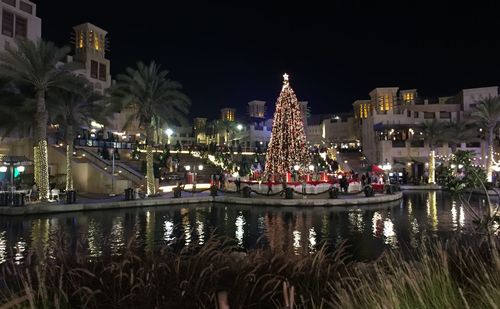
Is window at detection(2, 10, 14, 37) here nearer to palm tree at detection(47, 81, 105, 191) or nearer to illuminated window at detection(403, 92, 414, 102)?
palm tree at detection(47, 81, 105, 191)

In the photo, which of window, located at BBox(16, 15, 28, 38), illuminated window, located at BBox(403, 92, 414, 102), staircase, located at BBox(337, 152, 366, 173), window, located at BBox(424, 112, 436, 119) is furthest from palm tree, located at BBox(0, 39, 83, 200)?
illuminated window, located at BBox(403, 92, 414, 102)

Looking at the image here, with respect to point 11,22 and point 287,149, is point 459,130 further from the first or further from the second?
point 11,22

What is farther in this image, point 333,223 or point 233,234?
point 333,223

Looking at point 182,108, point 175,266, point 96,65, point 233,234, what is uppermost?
point 96,65

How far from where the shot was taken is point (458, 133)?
56.8 metres

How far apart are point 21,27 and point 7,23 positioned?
5.74ft

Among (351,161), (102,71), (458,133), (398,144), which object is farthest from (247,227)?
(458,133)

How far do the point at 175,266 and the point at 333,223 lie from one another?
14943 mm

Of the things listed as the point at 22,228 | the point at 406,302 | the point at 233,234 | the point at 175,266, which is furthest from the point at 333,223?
the point at 406,302

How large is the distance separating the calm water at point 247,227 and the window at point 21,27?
94.3 ft

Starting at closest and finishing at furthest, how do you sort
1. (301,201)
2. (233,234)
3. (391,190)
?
(233,234), (301,201), (391,190)

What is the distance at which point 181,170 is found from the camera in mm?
49438

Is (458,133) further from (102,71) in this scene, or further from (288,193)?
(102,71)

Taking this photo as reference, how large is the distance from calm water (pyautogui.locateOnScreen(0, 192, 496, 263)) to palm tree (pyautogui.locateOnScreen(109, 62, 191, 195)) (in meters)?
Answer: 8.30
